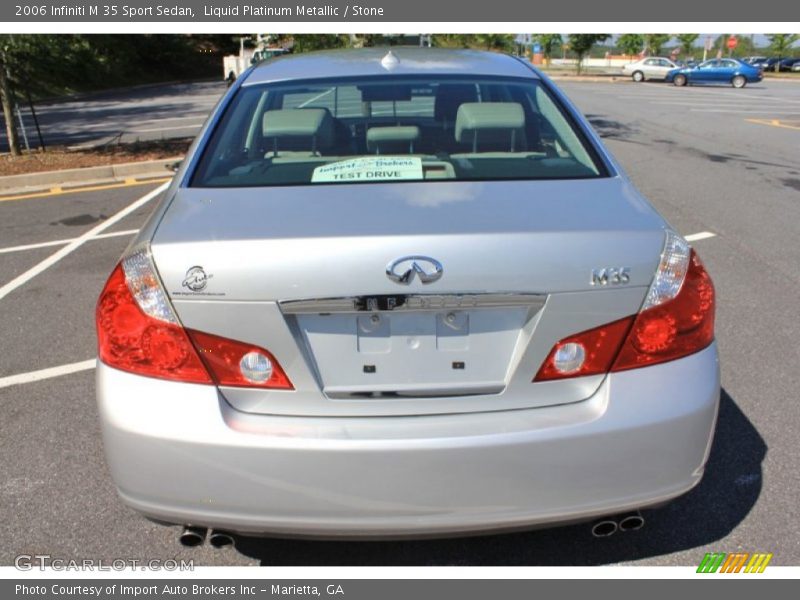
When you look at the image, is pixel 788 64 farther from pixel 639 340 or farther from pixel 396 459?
pixel 396 459

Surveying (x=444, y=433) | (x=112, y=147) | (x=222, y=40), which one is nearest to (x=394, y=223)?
(x=444, y=433)

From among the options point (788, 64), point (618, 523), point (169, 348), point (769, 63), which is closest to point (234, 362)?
point (169, 348)

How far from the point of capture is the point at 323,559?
261 cm

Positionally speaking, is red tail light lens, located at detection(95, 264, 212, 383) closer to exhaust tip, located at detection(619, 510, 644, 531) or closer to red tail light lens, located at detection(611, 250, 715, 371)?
red tail light lens, located at detection(611, 250, 715, 371)

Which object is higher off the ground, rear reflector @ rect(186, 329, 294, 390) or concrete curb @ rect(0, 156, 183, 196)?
rear reflector @ rect(186, 329, 294, 390)

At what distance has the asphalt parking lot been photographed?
265 centimetres

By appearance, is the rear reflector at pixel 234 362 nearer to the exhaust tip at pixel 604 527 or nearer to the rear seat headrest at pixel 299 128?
the exhaust tip at pixel 604 527

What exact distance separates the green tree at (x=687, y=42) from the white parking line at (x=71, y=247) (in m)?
66.5

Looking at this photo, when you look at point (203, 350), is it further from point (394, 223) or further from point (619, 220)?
point (619, 220)

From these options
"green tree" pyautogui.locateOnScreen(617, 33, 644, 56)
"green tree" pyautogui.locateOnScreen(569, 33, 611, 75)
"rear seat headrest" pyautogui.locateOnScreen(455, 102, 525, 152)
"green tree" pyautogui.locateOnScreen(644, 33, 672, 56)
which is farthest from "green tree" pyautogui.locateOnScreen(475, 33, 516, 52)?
"rear seat headrest" pyautogui.locateOnScreen(455, 102, 525, 152)

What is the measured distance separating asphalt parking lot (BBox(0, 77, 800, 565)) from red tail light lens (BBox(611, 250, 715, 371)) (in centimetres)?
89

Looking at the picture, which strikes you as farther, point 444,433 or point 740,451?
point 740,451

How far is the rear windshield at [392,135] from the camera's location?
2.63m

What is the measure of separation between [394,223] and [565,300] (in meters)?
0.52
